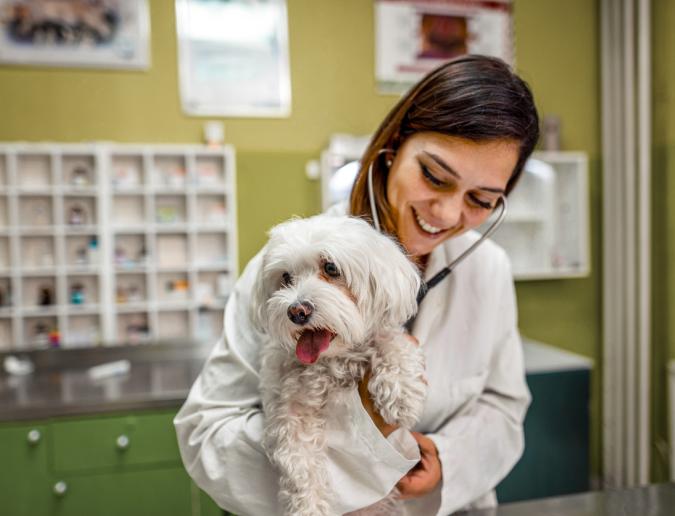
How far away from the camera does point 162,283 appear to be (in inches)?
120

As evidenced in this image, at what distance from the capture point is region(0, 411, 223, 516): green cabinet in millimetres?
2184

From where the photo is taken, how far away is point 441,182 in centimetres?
91

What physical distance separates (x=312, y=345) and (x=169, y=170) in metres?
2.50

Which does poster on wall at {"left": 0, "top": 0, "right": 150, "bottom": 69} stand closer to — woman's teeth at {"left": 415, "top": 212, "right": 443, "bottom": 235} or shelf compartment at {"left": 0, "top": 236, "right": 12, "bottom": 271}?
shelf compartment at {"left": 0, "top": 236, "right": 12, "bottom": 271}

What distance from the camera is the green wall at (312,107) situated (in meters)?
2.95

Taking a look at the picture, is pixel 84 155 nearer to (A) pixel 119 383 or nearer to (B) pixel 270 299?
(A) pixel 119 383

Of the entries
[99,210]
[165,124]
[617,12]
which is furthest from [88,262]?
[617,12]

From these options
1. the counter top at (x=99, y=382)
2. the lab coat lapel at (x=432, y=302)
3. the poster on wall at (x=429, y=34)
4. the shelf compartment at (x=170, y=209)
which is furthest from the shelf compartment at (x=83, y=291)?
the lab coat lapel at (x=432, y=302)

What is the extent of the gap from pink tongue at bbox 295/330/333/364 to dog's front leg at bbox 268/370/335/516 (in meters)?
0.09

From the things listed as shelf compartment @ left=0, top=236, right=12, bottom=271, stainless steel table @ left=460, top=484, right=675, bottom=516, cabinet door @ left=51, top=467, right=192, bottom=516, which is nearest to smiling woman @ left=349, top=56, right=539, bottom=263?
stainless steel table @ left=460, top=484, right=675, bottom=516

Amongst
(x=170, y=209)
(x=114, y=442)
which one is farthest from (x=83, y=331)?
(x=114, y=442)

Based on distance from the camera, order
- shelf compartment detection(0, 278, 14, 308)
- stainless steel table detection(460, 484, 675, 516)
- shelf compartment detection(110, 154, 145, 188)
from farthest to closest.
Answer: shelf compartment detection(110, 154, 145, 188)
shelf compartment detection(0, 278, 14, 308)
stainless steel table detection(460, 484, 675, 516)

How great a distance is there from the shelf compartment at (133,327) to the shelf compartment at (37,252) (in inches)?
18.1

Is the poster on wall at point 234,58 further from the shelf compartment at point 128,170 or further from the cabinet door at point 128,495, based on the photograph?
the cabinet door at point 128,495
